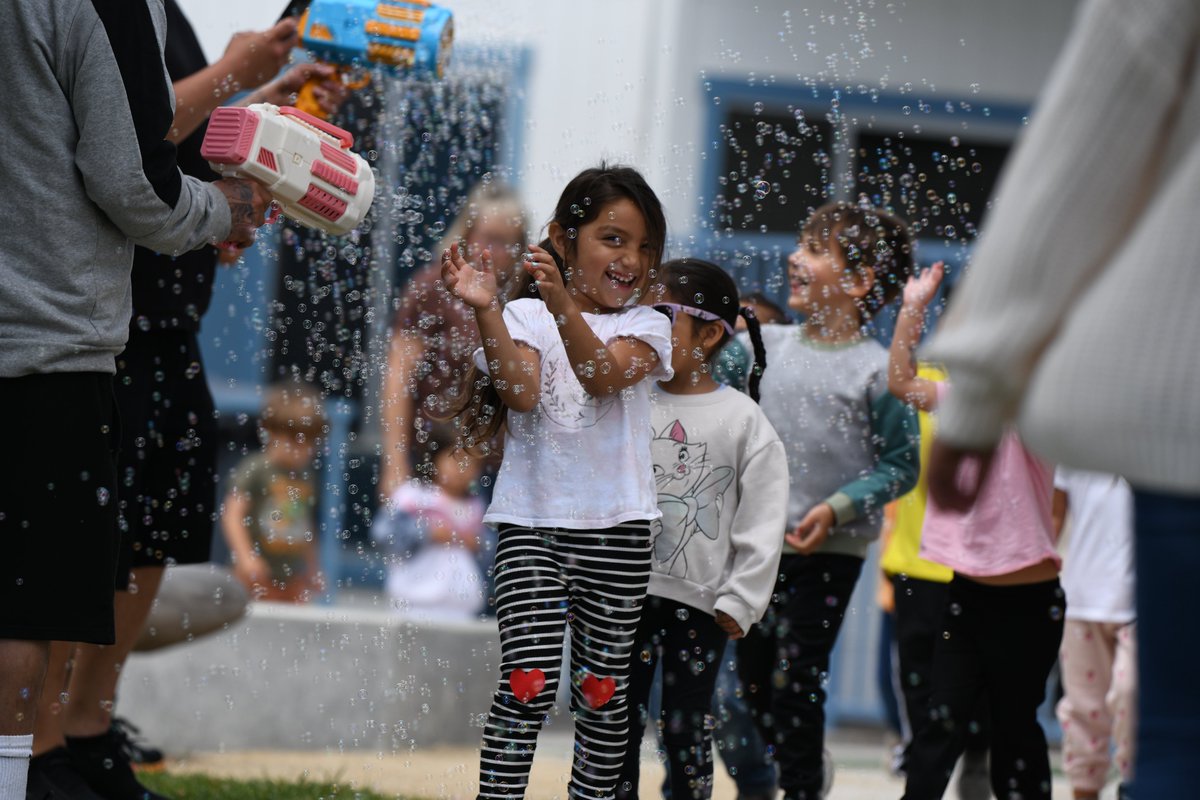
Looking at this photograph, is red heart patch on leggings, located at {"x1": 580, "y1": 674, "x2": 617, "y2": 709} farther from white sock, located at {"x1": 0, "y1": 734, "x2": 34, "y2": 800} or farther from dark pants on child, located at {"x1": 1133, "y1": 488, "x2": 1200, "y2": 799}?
dark pants on child, located at {"x1": 1133, "y1": 488, "x2": 1200, "y2": 799}

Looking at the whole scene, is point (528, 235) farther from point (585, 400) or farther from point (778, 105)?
point (778, 105)

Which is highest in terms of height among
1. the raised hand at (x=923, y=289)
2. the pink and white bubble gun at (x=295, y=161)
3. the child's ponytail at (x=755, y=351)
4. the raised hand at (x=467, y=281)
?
the pink and white bubble gun at (x=295, y=161)

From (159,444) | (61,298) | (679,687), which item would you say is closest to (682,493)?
(679,687)

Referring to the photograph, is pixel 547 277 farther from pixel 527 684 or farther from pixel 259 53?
pixel 259 53

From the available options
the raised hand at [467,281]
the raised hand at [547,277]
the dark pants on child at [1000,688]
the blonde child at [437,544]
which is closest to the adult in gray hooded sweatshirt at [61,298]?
the raised hand at [467,281]

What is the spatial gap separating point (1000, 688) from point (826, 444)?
27.3 inches

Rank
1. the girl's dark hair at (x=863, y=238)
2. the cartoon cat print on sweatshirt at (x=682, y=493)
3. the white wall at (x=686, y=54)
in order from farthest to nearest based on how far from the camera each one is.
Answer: the white wall at (x=686, y=54) < the girl's dark hair at (x=863, y=238) < the cartoon cat print on sweatshirt at (x=682, y=493)

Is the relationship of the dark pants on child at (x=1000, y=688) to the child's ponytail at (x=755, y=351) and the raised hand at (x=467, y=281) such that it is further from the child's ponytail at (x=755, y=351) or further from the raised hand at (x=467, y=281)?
the raised hand at (x=467, y=281)

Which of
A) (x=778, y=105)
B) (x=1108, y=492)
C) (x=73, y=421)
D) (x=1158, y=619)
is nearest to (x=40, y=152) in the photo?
(x=73, y=421)

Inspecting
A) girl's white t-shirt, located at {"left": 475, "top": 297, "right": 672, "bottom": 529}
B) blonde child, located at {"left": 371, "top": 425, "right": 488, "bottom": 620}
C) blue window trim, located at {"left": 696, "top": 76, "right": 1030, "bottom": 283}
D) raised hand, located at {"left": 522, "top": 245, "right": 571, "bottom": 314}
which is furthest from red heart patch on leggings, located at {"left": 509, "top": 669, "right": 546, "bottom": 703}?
blue window trim, located at {"left": 696, "top": 76, "right": 1030, "bottom": 283}

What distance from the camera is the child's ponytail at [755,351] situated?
351 cm

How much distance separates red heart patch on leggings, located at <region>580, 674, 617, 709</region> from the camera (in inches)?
116

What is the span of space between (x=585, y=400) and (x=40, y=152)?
1075 millimetres

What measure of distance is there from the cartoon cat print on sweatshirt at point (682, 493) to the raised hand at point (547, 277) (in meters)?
0.59
